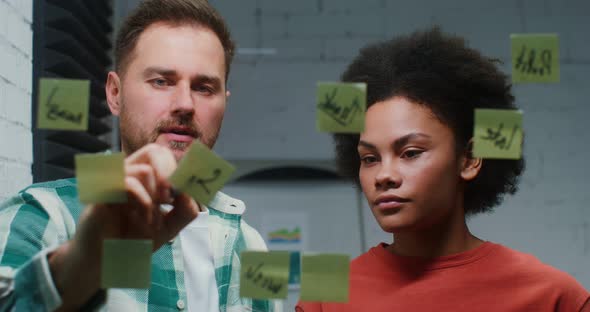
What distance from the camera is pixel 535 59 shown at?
664mm

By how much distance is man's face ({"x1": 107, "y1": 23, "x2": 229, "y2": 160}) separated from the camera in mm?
843

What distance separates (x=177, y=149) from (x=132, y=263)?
0.26m

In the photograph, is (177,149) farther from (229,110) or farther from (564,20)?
(564,20)

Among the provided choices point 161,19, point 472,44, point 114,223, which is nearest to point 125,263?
point 114,223

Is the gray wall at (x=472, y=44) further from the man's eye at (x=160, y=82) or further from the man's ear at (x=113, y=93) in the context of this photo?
the man's eye at (x=160, y=82)

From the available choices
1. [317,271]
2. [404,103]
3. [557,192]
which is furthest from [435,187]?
[557,192]

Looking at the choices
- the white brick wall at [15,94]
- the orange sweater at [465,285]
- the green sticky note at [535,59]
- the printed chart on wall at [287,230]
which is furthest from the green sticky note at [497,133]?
the printed chart on wall at [287,230]

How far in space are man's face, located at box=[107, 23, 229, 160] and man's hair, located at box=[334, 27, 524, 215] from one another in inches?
9.2

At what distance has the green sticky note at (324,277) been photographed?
2.22ft

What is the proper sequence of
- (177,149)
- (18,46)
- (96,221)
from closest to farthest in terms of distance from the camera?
(96,221) < (177,149) < (18,46)

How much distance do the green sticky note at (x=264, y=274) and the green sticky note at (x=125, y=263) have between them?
4.3 inches

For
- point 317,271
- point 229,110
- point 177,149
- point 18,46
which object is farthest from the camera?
point 229,110

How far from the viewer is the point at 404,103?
35.4 inches

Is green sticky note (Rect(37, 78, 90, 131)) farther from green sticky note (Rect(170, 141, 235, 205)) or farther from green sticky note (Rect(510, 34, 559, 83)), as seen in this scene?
green sticky note (Rect(510, 34, 559, 83))
